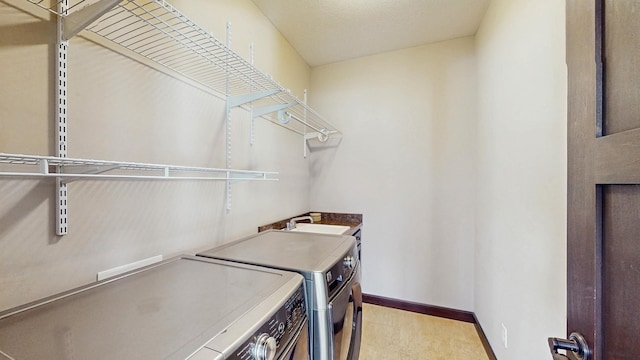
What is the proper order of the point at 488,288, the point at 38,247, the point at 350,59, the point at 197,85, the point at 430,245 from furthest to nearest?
the point at 350,59, the point at 430,245, the point at 488,288, the point at 197,85, the point at 38,247

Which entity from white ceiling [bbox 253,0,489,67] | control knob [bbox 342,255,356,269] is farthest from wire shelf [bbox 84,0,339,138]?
control knob [bbox 342,255,356,269]

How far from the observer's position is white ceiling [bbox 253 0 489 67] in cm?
189

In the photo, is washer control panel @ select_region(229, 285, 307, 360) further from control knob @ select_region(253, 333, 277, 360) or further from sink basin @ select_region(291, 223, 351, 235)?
sink basin @ select_region(291, 223, 351, 235)

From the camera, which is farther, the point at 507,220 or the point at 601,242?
the point at 507,220

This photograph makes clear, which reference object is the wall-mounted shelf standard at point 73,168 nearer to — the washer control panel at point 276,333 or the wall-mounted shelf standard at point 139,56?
the wall-mounted shelf standard at point 139,56

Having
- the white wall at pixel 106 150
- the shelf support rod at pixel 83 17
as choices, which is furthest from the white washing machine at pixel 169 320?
the shelf support rod at pixel 83 17

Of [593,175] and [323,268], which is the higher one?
[593,175]

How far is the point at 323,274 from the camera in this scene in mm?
933

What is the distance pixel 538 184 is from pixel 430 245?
140 centimetres

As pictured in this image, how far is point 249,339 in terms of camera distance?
22.5 inches

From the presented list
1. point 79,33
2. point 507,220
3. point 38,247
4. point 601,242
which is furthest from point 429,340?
point 79,33

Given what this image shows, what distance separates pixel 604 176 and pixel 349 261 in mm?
936

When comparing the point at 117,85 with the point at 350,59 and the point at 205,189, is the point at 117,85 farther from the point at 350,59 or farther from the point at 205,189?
the point at 350,59

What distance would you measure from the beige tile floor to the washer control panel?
1.40m
